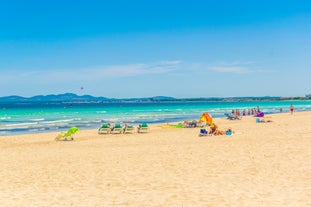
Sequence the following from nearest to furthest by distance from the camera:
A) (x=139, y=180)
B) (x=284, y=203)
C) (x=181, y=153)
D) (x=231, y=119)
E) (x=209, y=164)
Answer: (x=284, y=203), (x=139, y=180), (x=209, y=164), (x=181, y=153), (x=231, y=119)

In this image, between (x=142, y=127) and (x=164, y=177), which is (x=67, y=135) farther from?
(x=164, y=177)

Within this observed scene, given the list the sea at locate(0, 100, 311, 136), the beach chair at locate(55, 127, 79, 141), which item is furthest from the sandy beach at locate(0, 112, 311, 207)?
the sea at locate(0, 100, 311, 136)

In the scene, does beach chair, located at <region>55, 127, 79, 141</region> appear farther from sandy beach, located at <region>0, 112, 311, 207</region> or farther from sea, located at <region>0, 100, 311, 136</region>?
sea, located at <region>0, 100, 311, 136</region>

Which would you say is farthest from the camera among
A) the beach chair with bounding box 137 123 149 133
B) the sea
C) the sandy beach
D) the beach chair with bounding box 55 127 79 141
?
the sea

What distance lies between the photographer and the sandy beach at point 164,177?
Result: 23.3ft

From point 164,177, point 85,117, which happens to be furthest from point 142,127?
point 85,117

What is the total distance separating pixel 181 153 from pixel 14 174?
5605 mm

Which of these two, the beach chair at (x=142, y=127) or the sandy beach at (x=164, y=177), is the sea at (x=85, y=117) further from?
the sandy beach at (x=164, y=177)

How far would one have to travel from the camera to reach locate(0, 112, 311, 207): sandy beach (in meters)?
7.11

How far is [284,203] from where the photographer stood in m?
6.62

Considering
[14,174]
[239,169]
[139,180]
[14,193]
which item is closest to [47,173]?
[14,174]

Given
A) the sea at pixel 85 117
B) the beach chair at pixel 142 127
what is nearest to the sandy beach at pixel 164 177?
the beach chair at pixel 142 127

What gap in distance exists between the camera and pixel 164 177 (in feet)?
29.8

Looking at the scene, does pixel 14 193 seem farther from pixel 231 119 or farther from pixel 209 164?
Answer: pixel 231 119
